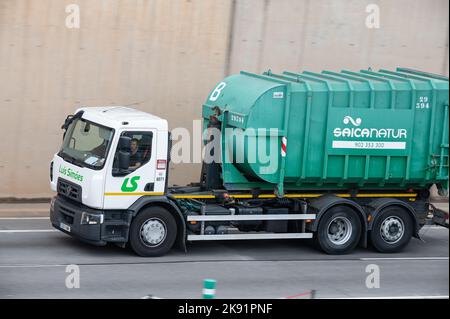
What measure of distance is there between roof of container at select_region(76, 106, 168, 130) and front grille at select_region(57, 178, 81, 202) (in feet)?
3.66

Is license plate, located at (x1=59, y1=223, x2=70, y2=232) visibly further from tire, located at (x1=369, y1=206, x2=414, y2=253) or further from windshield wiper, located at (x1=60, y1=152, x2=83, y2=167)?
tire, located at (x1=369, y1=206, x2=414, y2=253)

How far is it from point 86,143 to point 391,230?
5.61 metres

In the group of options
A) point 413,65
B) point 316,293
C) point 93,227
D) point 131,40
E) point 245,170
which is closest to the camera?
point 316,293

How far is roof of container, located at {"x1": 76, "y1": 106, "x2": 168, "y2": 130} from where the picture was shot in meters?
16.1

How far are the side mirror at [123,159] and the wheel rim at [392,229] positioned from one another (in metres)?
4.83

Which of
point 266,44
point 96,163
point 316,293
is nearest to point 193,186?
point 96,163

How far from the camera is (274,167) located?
661 inches

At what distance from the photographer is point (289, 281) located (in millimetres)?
15391

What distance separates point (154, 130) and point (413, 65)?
8.95m

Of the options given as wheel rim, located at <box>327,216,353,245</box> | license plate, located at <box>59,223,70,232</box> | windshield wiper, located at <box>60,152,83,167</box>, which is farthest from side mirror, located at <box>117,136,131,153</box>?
wheel rim, located at <box>327,216,353,245</box>

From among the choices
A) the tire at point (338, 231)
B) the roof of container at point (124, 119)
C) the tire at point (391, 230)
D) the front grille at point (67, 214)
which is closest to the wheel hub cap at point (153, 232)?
the front grille at point (67, 214)

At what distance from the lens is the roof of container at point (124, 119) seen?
1609 cm
